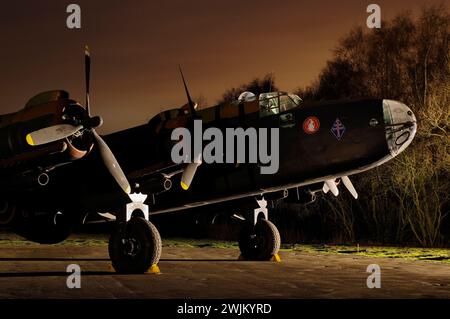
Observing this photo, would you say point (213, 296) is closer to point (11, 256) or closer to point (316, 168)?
point (316, 168)

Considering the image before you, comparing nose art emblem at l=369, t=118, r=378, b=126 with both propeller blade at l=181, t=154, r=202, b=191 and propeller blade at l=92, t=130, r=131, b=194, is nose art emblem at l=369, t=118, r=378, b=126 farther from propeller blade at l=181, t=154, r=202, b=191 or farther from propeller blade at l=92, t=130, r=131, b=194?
propeller blade at l=92, t=130, r=131, b=194

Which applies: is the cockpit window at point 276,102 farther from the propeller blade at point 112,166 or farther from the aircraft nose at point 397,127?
the propeller blade at point 112,166

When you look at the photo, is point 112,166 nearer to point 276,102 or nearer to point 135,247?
point 135,247

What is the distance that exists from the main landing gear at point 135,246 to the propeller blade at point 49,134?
259cm

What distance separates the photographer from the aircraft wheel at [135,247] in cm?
1658

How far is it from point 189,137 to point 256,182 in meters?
1.97

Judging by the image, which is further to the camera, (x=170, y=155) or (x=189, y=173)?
(x=170, y=155)

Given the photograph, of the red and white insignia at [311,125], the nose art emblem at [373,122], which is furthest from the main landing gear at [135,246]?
the nose art emblem at [373,122]

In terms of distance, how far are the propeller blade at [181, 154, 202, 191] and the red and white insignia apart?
2654 millimetres

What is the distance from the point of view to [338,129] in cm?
1675

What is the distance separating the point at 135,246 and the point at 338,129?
5286mm

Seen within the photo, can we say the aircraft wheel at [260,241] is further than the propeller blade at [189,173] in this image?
Yes

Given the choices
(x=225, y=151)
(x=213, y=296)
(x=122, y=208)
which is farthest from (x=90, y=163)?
(x=213, y=296)

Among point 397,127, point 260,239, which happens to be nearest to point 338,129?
point 397,127
